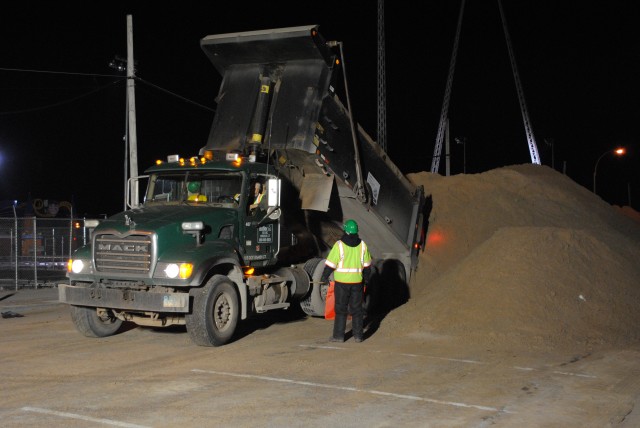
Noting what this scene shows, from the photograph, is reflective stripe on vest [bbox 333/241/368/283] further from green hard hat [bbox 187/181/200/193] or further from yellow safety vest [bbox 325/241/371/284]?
green hard hat [bbox 187/181/200/193]

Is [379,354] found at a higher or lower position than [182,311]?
lower

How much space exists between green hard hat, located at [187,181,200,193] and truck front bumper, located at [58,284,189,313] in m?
2.11

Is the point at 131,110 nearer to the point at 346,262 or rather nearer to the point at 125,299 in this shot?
the point at 125,299

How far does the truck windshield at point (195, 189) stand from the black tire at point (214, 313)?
1.45 m

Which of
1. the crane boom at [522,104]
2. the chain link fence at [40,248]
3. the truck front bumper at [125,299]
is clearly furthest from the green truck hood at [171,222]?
the crane boom at [522,104]

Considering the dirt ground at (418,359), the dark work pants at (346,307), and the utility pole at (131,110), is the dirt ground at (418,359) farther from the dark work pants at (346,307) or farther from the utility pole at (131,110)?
the utility pole at (131,110)

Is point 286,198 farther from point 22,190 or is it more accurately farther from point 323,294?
point 22,190

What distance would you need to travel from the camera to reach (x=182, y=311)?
29.8 feet

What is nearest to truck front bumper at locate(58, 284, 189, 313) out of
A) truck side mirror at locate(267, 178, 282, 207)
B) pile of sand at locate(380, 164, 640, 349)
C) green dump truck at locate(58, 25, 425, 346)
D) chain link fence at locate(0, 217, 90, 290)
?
green dump truck at locate(58, 25, 425, 346)

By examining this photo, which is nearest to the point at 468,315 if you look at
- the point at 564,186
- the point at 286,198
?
the point at 286,198

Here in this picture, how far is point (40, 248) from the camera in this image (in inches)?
903

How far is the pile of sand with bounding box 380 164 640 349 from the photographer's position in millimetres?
10133

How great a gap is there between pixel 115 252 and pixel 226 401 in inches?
150

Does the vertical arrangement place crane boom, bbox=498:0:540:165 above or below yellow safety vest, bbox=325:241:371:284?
above
